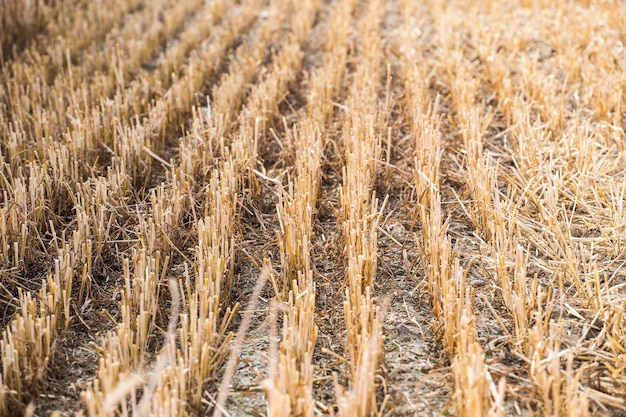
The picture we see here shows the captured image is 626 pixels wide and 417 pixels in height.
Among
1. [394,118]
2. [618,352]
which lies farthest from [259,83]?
[618,352]

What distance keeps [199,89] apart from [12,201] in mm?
1751

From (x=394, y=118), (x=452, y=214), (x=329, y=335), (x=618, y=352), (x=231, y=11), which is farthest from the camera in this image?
(x=231, y=11)

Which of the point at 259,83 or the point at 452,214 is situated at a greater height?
the point at 259,83

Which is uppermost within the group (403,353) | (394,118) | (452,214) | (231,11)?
(231,11)

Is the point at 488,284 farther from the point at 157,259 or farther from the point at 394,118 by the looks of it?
the point at 394,118

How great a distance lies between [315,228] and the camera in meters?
2.81

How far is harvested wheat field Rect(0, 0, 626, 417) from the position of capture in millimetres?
1964

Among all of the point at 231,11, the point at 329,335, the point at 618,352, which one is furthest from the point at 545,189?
the point at 231,11

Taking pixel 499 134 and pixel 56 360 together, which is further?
pixel 499 134

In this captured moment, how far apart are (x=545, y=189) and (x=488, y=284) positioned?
2.37ft

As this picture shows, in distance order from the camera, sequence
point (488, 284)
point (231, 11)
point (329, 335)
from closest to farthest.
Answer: point (329, 335), point (488, 284), point (231, 11)

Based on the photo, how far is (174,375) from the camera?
1868mm

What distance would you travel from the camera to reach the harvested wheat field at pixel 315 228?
77.3 inches

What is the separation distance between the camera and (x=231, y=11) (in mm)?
5801
